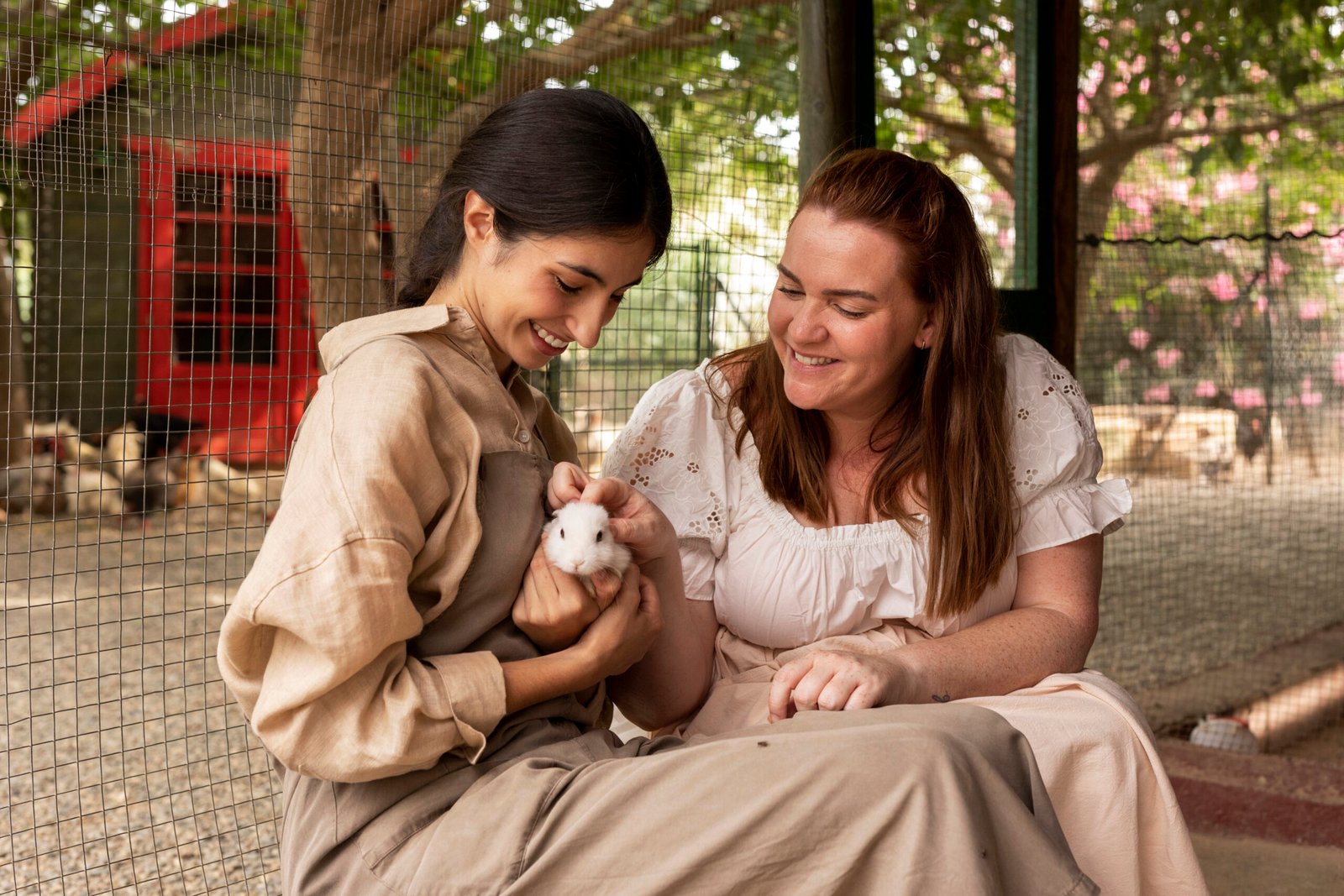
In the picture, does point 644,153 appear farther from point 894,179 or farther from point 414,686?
point 414,686

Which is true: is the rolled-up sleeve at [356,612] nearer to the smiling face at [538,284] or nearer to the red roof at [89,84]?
the smiling face at [538,284]

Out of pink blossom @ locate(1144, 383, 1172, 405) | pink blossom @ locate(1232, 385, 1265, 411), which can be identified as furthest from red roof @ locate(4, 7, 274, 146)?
pink blossom @ locate(1232, 385, 1265, 411)

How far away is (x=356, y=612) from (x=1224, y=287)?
4.14 m

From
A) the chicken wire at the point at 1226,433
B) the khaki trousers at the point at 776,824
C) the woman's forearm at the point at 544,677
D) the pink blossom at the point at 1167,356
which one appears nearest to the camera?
the khaki trousers at the point at 776,824

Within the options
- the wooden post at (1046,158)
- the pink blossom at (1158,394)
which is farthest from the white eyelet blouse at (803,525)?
the pink blossom at (1158,394)

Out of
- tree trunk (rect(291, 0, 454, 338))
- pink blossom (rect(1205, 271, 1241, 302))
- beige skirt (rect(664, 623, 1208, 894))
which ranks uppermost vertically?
tree trunk (rect(291, 0, 454, 338))

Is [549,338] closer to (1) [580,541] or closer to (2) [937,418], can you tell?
(1) [580,541]

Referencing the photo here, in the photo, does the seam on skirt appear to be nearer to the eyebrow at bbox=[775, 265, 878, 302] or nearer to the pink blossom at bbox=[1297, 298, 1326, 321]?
the eyebrow at bbox=[775, 265, 878, 302]

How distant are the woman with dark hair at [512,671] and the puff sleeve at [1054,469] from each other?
0.73 meters

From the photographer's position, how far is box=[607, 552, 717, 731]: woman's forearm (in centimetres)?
195

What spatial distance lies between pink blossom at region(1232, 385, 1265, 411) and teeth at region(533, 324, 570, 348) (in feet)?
12.7

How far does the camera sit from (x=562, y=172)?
1.62 m

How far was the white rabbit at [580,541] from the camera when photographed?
1.49m

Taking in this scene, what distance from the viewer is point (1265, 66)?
4.74m
